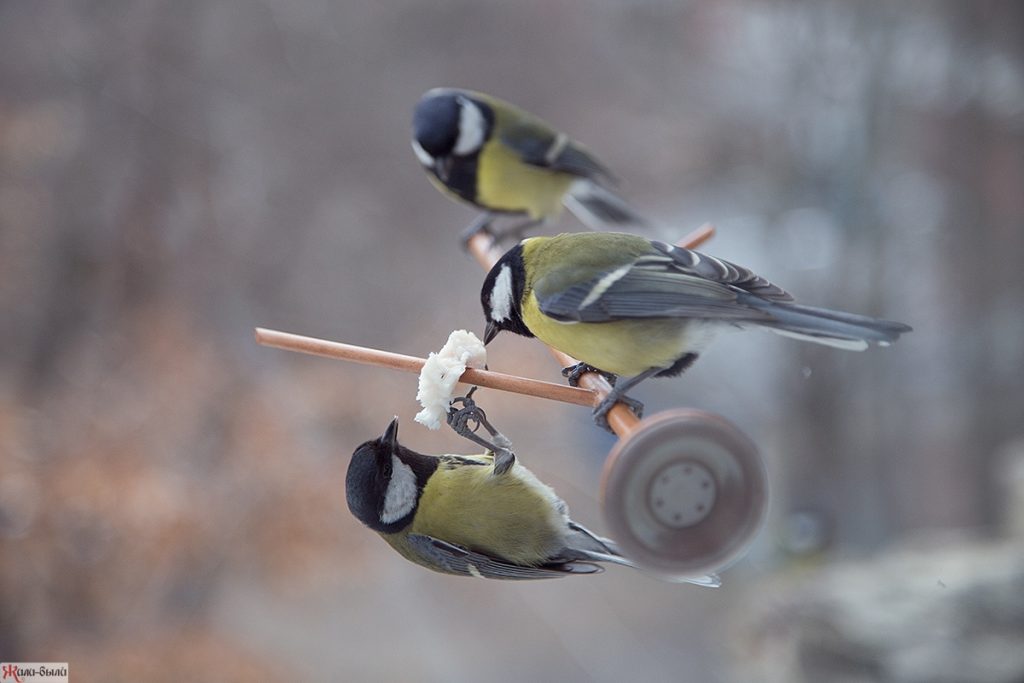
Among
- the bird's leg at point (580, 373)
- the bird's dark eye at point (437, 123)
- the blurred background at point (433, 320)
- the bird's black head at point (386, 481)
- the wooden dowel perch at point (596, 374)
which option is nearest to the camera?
the wooden dowel perch at point (596, 374)

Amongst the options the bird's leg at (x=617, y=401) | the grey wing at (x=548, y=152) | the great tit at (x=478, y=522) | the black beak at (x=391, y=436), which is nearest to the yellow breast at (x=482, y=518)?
the great tit at (x=478, y=522)

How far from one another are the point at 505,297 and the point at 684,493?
1.82 ft

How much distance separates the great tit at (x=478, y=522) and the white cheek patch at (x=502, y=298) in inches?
8.5

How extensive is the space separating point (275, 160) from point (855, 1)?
357cm

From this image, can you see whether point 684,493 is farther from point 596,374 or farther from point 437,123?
point 437,123

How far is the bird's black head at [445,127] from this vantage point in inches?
79.4

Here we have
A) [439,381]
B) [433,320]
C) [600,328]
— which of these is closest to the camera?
[439,381]

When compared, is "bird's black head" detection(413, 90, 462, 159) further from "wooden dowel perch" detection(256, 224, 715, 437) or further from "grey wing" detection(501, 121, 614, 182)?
"wooden dowel perch" detection(256, 224, 715, 437)

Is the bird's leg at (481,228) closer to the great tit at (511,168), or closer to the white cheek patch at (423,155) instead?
the great tit at (511,168)

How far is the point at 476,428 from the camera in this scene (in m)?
1.39

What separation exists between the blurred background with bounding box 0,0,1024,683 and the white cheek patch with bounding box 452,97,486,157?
54 centimetres

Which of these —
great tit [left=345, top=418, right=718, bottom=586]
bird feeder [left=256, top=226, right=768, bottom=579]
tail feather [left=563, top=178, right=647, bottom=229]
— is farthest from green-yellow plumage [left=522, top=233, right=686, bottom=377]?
tail feather [left=563, top=178, right=647, bottom=229]

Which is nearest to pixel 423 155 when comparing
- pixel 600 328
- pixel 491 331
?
pixel 491 331

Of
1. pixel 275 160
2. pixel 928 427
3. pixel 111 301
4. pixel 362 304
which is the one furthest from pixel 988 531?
pixel 111 301
